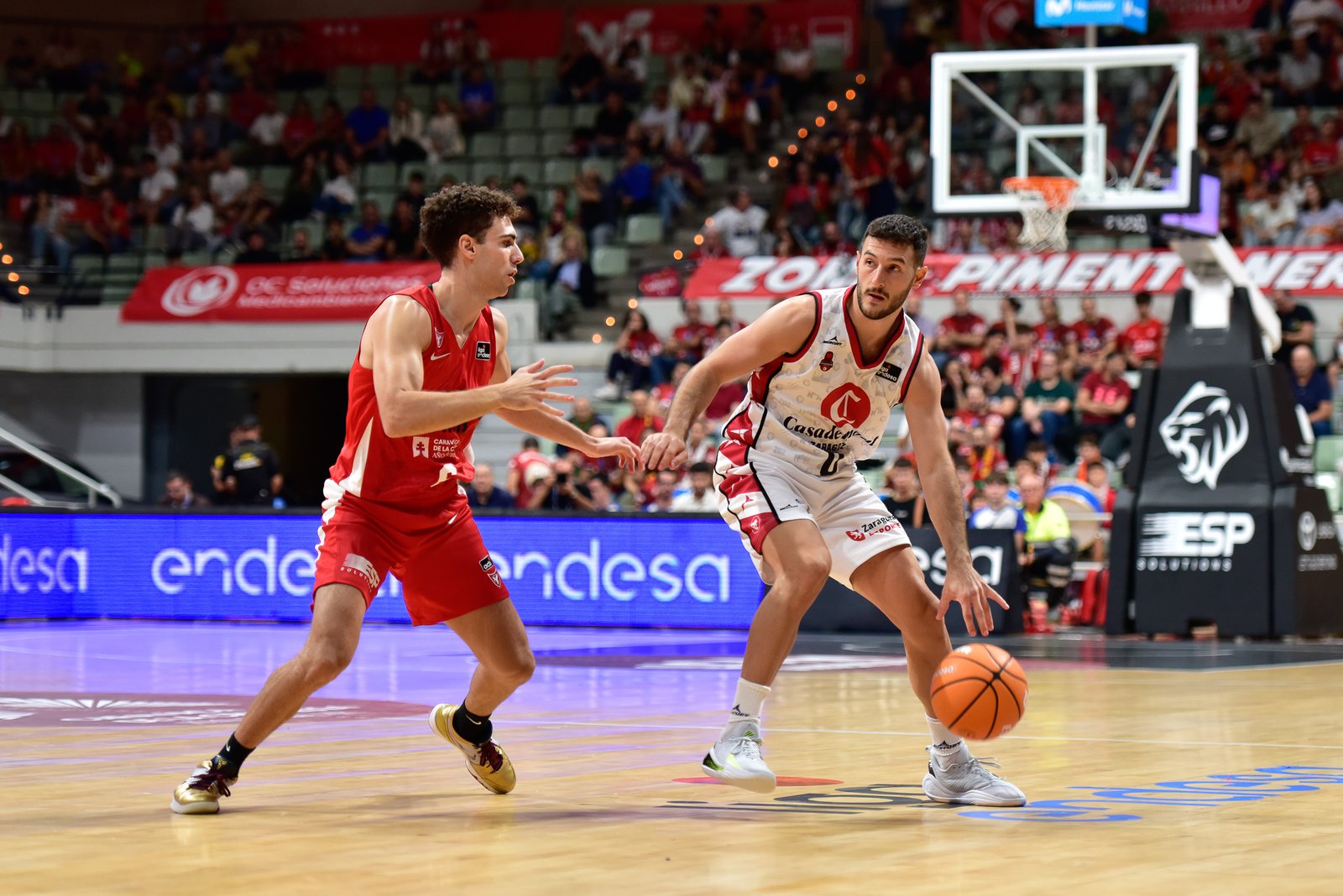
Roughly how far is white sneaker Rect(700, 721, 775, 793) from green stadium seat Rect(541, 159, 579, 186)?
2023cm

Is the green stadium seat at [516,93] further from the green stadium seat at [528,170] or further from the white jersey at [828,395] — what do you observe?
the white jersey at [828,395]

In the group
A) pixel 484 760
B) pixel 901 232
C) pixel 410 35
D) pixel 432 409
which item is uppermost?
pixel 410 35

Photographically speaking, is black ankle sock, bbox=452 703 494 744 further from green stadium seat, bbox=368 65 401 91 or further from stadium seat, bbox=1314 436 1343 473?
green stadium seat, bbox=368 65 401 91

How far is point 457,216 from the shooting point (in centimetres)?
661

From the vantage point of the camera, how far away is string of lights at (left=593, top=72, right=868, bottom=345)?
2342cm

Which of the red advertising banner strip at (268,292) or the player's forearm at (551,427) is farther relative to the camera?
the red advertising banner strip at (268,292)

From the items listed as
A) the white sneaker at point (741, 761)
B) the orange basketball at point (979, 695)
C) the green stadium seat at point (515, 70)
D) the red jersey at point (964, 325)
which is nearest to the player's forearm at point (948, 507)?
the orange basketball at point (979, 695)

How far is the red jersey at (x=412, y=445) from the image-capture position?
6.53m

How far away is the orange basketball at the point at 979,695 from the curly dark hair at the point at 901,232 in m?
1.37

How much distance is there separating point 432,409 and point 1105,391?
13.4 m

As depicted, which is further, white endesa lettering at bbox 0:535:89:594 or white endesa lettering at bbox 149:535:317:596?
white endesa lettering at bbox 0:535:89:594

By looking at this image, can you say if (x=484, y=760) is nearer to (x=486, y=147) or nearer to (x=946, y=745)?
(x=946, y=745)

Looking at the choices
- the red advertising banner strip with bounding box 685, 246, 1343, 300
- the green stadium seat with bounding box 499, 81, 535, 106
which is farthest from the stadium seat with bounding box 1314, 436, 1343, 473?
the green stadium seat with bounding box 499, 81, 535, 106

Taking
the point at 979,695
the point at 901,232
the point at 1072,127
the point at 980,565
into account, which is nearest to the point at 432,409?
the point at 901,232
